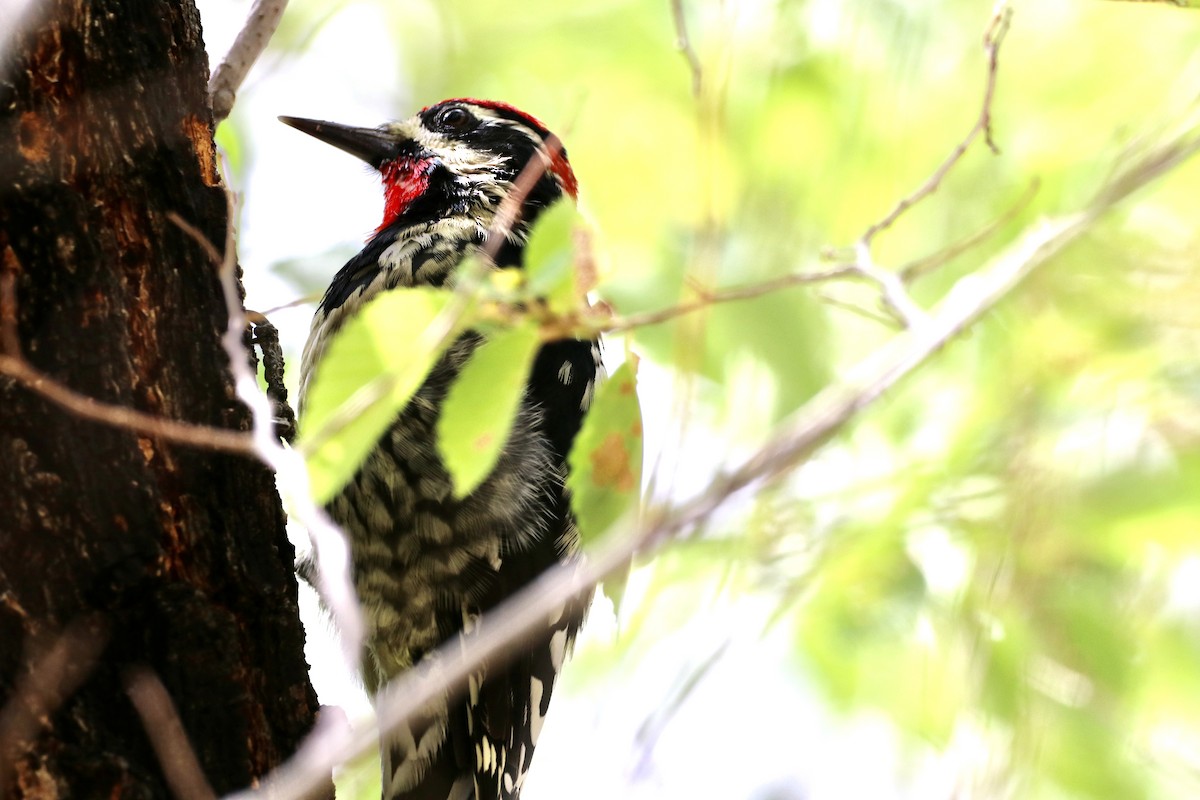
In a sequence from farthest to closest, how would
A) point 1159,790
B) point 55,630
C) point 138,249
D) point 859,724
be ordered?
point 859,724 < point 1159,790 < point 138,249 < point 55,630

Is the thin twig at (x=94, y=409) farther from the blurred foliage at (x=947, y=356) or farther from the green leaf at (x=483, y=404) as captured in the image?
the blurred foliage at (x=947, y=356)

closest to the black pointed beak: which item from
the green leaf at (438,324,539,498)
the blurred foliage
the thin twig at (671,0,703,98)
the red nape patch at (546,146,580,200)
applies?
the red nape patch at (546,146,580,200)

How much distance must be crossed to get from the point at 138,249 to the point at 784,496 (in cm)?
167

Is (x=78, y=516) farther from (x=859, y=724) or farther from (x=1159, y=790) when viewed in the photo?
(x=1159, y=790)

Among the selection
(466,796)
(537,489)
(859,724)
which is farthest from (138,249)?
(859,724)

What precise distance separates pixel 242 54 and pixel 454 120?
3.85 feet

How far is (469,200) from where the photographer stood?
3.00m

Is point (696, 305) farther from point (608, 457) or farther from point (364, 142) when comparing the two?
point (364, 142)

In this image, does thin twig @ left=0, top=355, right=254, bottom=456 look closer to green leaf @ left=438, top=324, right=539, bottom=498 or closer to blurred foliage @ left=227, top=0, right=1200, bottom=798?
green leaf @ left=438, top=324, right=539, bottom=498

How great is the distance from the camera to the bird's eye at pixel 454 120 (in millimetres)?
3270

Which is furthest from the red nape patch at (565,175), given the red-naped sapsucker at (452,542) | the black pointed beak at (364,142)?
the red-naped sapsucker at (452,542)

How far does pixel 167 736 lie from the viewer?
145 cm

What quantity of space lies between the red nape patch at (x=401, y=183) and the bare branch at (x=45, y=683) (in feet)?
5.75

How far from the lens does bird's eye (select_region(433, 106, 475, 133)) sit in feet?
10.7
